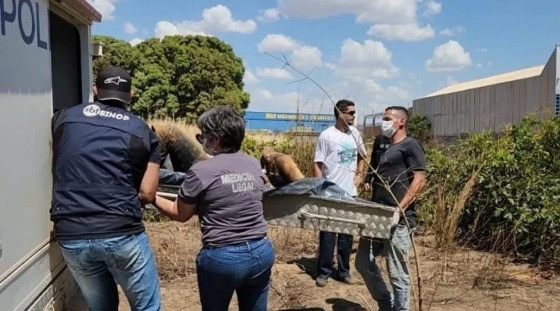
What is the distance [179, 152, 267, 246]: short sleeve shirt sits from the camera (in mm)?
2826

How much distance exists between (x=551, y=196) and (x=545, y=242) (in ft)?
1.78

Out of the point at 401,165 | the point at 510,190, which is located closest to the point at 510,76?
the point at 510,190

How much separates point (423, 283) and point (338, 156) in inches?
59.4

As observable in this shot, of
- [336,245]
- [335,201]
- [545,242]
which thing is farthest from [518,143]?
[335,201]

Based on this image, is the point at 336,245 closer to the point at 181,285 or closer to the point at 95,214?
the point at 181,285

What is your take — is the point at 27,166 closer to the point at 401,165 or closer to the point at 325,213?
the point at 325,213

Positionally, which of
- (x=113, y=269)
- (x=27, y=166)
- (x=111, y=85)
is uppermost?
(x=111, y=85)

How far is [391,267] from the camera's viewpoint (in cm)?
420

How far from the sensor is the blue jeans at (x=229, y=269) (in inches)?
111

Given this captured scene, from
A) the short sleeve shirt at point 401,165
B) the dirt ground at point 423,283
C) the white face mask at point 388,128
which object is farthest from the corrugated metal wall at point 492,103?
the short sleeve shirt at point 401,165

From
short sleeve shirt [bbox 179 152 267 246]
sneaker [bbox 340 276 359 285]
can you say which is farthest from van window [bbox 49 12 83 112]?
sneaker [bbox 340 276 359 285]

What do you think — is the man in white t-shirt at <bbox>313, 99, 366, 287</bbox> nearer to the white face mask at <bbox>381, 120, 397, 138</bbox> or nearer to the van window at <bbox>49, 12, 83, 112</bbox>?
the white face mask at <bbox>381, 120, 397, 138</bbox>

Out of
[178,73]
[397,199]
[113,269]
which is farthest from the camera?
[178,73]

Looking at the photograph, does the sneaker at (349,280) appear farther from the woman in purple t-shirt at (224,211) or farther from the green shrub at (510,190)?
the woman in purple t-shirt at (224,211)
